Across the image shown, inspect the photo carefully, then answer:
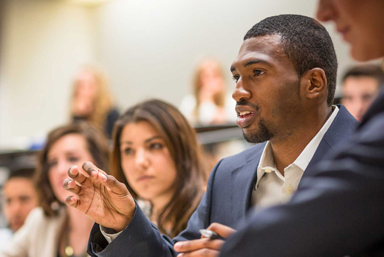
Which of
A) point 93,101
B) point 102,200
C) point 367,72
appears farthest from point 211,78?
point 102,200

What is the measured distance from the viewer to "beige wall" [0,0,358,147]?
7062 millimetres

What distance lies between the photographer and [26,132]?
24.5 ft

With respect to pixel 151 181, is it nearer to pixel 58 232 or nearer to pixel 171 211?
pixel 171 211

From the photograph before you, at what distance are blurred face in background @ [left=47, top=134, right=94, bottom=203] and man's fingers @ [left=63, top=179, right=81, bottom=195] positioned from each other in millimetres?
1187

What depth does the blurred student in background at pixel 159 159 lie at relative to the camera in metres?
2.01

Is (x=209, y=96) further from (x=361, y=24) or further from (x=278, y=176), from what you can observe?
(x=361, y=24)

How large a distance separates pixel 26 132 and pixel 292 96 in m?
6.93

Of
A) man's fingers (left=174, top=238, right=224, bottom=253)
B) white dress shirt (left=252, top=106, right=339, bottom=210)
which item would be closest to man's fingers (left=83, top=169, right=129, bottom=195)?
man's fingers (left=174, top=238, right=224, bottom=253)

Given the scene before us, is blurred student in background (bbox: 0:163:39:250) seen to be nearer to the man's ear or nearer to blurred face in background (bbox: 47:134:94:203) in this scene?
blurred face in background (bbox: 47:134:94:203)

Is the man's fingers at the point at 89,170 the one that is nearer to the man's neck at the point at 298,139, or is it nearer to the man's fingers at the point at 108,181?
the man's fingers at the point at 108,181

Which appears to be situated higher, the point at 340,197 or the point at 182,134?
the point at 340,197

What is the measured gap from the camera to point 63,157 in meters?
2.42

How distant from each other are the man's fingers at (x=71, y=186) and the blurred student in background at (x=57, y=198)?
1.15 metres

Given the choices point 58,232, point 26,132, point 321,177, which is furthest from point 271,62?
point 26,132
